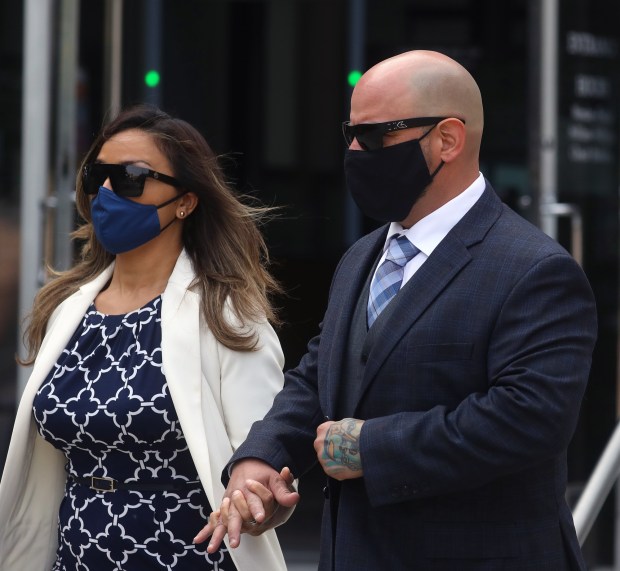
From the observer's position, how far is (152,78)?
620cm

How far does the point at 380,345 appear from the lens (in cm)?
227

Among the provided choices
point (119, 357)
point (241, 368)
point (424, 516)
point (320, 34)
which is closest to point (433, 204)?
point (424, 516)

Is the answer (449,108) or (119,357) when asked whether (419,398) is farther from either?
(119,357)

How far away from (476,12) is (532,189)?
1316 mm

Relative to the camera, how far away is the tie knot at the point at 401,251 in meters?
2.40

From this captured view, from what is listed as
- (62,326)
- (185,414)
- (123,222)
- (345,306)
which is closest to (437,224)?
(345,306)

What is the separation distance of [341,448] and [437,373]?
0.22 meters

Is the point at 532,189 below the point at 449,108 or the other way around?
below

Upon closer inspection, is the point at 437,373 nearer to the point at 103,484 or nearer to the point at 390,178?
the point at 390,178

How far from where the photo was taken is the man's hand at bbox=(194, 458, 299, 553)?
237 cm

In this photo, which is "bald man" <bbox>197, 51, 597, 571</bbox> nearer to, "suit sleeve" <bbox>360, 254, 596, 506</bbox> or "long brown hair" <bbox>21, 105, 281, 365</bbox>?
"suit sleeve" <bbox>360, 254, 596, 506</bbox>

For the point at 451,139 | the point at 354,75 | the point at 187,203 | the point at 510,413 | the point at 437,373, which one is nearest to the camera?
the point at 510,413

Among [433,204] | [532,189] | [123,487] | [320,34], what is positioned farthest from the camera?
[320,34]

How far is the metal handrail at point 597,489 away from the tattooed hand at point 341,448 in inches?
51.4
